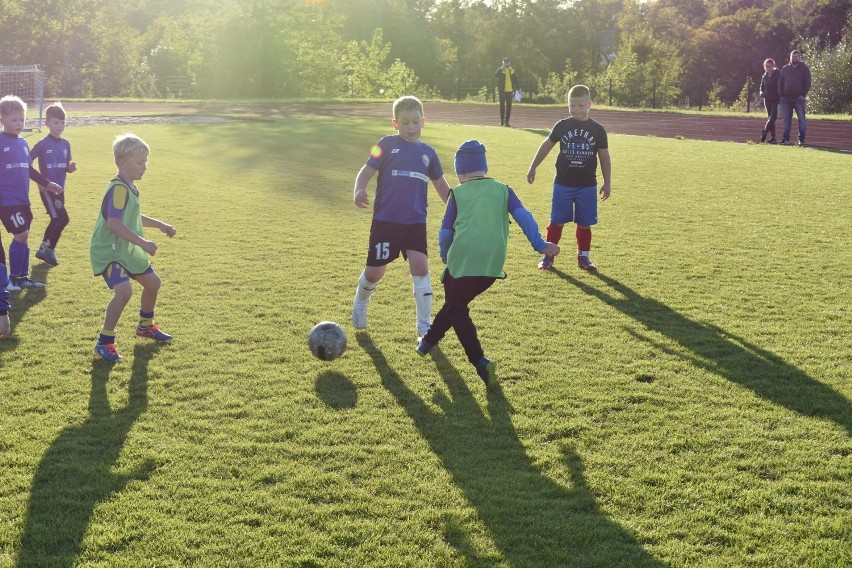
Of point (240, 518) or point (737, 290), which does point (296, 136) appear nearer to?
point (737, 290)

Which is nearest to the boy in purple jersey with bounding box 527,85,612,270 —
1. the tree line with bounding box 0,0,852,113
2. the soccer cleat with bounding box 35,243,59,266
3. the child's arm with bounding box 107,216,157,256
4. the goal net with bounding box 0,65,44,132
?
the child's arm with bounding box 107,216,157,256

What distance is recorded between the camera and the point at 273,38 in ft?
156

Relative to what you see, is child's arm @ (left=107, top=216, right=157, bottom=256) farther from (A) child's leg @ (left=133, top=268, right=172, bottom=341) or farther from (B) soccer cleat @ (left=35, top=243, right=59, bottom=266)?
(B) soccer cleat @ (left=35, top=243, right=59, bottom=266)

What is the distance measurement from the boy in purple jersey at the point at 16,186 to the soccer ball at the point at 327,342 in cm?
368

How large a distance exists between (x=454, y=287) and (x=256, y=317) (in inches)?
94.8

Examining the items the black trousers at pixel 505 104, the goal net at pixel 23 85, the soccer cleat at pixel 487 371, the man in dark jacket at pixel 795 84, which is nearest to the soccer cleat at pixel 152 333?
the soccer cleat at pixel 487 371

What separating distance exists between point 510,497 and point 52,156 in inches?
285

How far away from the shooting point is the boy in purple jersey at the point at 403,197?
624 centimetres

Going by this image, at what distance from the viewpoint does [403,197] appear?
627 centimetres

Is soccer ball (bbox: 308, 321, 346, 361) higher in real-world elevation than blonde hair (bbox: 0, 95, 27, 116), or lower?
lower

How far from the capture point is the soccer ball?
5.84m

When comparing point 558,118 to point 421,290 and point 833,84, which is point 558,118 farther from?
point 421,290

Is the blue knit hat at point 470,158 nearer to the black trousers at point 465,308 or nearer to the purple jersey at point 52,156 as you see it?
the black trousers at point 465,308

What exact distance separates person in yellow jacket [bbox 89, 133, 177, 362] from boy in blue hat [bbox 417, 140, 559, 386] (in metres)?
2.12
